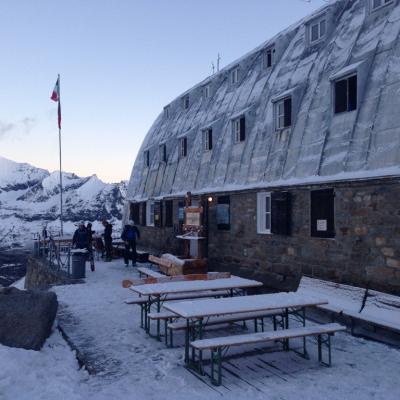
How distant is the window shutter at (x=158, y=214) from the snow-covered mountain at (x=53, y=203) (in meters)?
56.4

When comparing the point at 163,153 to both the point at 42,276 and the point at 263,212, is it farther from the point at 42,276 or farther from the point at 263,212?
the point at 263,212

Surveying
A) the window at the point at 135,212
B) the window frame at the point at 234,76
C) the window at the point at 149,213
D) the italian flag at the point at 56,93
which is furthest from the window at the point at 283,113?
the italian flag at the point at 56,93

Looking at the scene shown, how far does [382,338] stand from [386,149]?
3.79 metres

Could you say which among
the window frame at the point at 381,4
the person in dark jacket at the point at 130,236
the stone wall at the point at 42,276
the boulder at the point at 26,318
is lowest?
the stone wall at the point at 42,276

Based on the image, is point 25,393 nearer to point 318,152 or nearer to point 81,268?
point 318,152

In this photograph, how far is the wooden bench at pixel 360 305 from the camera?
8.00 metres

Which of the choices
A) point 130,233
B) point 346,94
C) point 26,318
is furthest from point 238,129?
point 26,318

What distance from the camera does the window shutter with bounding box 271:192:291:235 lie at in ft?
38.2

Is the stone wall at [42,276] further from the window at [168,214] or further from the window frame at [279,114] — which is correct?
the window frame at [279,114]

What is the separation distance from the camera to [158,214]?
21000mm

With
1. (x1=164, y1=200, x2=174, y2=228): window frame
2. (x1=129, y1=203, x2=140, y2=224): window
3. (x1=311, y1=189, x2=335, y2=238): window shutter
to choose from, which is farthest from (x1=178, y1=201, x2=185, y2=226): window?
(x1=311, y1=189, x2=335, y2=238): window shutter

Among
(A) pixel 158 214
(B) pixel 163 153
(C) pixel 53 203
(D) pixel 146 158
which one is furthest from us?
(C) pixel 53 203

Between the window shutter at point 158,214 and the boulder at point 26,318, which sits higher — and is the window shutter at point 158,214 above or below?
above

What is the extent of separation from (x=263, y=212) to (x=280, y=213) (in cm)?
140
